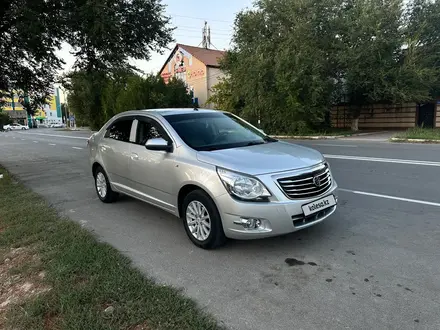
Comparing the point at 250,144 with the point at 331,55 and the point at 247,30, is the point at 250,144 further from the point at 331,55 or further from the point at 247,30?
the point at 247,30

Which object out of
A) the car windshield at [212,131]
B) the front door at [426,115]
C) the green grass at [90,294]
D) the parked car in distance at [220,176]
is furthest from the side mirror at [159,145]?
the front door at [426,115]

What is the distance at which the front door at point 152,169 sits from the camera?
4.37 meters

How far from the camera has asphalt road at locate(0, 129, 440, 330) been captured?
274cm

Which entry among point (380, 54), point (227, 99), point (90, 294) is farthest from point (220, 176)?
point (227, 99)

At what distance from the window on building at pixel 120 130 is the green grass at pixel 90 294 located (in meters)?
1.64

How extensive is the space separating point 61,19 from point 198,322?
803 centimetres

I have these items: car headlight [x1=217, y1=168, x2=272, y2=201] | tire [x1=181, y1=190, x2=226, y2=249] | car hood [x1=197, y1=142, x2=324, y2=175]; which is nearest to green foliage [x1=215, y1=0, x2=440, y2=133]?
car hood [x1=197, y1=142, x2=324, y2=175]

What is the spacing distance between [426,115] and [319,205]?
983 inches

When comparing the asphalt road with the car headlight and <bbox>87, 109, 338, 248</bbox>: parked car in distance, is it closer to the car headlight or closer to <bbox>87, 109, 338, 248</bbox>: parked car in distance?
<bbox>87, 109, 338, 248</bbox>: parked car in distance

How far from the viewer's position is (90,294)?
305cm

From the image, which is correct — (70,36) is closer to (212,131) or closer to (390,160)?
(212,131)

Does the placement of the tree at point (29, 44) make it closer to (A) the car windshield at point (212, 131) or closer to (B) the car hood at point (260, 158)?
(A) the car windshield at point (212, 131)

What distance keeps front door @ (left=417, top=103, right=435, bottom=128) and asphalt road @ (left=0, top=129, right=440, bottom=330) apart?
2132 centimetres

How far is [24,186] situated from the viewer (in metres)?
8.21
